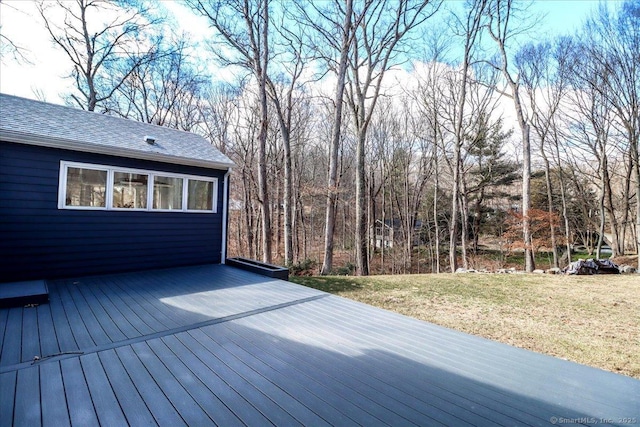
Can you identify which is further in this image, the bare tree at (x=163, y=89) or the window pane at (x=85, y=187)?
the bare tree at (x=163, y=89)

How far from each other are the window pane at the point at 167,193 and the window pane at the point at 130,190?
19 centimetres

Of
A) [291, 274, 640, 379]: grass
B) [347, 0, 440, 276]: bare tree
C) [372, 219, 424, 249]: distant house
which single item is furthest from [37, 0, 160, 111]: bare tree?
[372, 219, 424, 249]: distant house

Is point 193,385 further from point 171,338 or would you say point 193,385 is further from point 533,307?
point 533,307

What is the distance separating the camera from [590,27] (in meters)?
10.2

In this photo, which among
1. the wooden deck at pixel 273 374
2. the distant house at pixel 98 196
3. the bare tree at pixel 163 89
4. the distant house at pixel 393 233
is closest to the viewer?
the wooden deck at pixel 273 374

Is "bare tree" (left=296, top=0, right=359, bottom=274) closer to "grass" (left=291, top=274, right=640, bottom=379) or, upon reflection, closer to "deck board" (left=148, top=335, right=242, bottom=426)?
"grass" (left=291, top=274, right=640, bottom=379)

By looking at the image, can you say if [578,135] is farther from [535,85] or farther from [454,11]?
[454,11]

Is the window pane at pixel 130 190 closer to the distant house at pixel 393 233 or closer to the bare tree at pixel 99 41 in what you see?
the bare tree at pixel 99 41

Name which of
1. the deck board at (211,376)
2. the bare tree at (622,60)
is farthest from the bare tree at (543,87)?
the deck board at (211,376)

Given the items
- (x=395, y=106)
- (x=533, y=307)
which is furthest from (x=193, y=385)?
(x=395, y=106)

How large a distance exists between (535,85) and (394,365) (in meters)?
15.6

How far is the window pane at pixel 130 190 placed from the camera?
5.31m

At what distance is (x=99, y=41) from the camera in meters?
11.5

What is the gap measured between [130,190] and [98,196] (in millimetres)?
496
